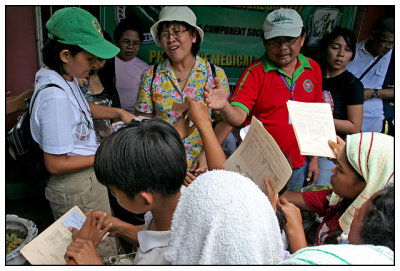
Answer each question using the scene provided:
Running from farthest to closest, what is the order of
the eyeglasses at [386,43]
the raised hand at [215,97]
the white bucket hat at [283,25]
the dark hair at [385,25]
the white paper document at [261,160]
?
1. the eyeglasses at [386,43]
2. the dark hair at [385,25]
3. the white bucket hat at [283,25]
4. the raised hand at [215,97]
5. the white paper document at [261,160]

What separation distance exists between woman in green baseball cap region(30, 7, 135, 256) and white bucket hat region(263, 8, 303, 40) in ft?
3.21

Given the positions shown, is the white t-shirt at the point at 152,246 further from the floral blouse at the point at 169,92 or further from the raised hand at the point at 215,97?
the floral blouse at the point at 169,92

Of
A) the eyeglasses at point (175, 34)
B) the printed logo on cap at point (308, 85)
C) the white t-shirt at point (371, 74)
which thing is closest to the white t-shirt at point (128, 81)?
the eyeglasses at point (175, 34)

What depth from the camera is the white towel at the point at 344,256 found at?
71 centimetres

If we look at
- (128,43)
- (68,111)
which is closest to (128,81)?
(128,43)

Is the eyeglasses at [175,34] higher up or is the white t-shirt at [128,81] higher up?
the eyeglasses at [175,34]

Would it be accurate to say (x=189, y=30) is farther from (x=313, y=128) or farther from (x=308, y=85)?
(x=313, y=128)

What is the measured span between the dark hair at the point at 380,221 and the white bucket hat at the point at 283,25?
4.10ft

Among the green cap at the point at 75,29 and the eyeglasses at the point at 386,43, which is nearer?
the green cap at the point at 75,29

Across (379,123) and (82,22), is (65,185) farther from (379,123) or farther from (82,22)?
(379,123)

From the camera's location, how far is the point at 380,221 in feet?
2.89

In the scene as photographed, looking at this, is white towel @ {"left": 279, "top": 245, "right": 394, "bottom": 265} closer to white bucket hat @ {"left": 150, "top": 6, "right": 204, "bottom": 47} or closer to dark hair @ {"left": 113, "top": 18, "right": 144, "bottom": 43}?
white bucket hat @ {"left": 150, "top": 6, "right": 204, "bottom": 47}

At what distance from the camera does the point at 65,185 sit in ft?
5.22

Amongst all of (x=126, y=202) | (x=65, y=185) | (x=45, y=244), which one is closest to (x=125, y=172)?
(x=126, y=202)
